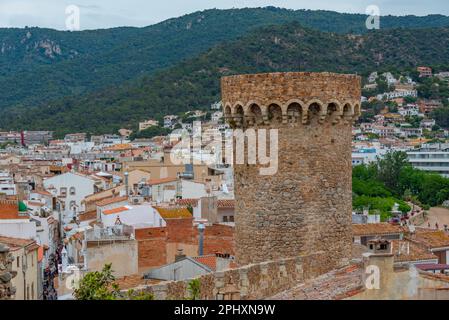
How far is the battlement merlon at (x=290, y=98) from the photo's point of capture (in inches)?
644

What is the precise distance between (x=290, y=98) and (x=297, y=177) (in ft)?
4.27

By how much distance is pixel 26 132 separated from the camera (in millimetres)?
172875

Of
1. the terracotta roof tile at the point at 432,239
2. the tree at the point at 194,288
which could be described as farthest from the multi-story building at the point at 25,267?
the tree at the point at 194,288

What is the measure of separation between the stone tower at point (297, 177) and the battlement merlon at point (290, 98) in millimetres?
16

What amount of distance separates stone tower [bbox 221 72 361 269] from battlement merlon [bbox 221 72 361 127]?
16 millimetres

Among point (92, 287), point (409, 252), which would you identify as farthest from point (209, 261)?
point (409, 252)

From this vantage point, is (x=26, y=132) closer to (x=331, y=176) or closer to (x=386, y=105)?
(x=386, y=105)

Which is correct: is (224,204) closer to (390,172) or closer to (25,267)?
(25,267)

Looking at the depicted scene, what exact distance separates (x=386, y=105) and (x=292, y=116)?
16738 cm

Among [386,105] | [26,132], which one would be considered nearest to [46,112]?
[26,132]

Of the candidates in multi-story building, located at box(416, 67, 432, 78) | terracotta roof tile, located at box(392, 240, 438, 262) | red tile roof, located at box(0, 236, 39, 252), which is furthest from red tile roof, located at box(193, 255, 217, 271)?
multi-story building, located at box(416, 67, 432, 78)

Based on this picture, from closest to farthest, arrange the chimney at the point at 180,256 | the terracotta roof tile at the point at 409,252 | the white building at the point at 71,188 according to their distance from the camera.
Answer: the chimney at the point at 180,256, the terracotta roof tile at the point at 409,252, the white building at the point at 71,188

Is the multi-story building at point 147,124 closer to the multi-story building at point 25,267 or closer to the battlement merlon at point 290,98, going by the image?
the multi-story building at point 25,267

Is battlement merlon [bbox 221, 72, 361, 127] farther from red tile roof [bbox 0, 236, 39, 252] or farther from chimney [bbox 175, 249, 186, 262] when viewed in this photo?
red tile roof [bbox 0, 236, 39, 252]
